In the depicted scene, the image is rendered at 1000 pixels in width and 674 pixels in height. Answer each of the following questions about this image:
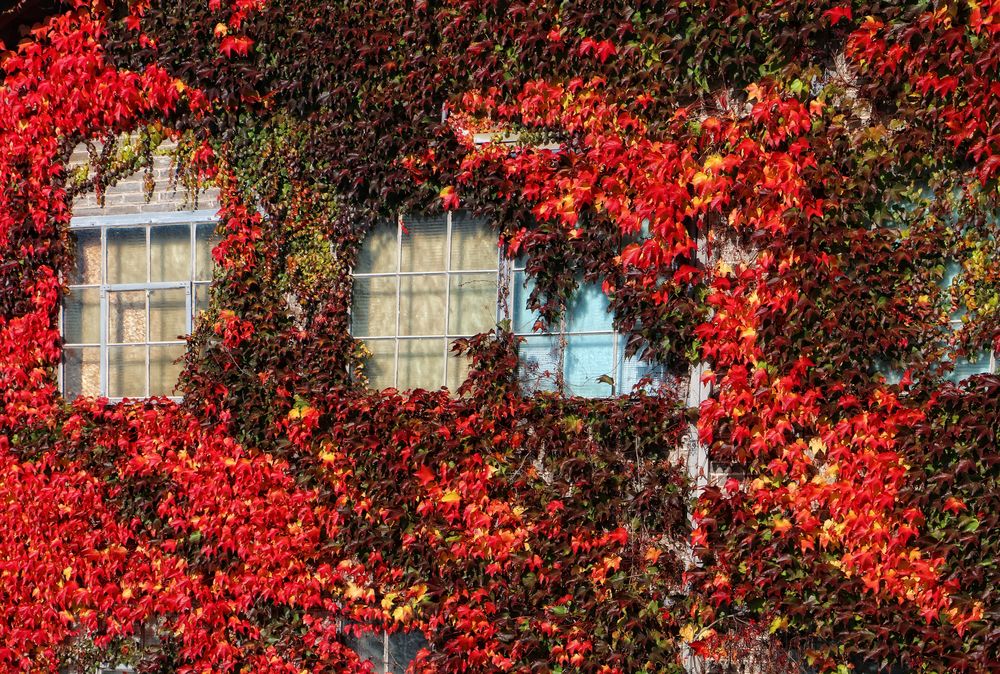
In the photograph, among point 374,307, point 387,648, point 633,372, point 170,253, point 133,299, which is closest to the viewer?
point 633,372

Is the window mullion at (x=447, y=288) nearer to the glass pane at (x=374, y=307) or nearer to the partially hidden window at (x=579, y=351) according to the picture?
the glass pane at (x=374, y=307)

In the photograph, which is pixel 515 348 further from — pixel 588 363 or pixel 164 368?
pixel 164 368

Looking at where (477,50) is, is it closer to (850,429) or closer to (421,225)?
(421,225)

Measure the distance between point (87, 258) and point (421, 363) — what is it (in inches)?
104

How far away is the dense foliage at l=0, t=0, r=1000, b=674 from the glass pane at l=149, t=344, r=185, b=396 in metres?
0.26

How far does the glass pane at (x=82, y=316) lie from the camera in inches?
304

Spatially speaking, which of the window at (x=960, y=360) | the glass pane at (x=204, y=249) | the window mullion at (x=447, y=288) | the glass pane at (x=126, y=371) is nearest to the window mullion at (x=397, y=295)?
the window mullion at (x=447, y=288)

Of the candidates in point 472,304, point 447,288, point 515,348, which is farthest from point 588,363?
point 447,288

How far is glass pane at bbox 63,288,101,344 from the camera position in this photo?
7.73 m

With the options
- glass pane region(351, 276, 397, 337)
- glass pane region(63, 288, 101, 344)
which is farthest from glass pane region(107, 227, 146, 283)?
glass pane region(351, 276, 397, 337)

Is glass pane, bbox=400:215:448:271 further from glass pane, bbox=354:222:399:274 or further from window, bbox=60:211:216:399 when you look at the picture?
window, bbox=60:211:216:399

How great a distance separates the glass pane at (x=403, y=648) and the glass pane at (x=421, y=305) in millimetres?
1916

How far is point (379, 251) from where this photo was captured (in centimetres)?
711

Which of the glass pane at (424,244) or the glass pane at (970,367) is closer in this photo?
the glass pane at (970,367)
